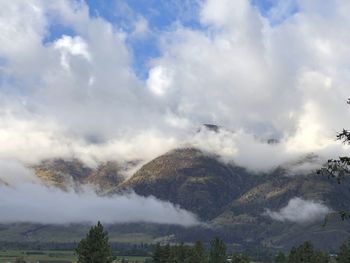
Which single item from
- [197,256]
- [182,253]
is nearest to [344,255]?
[197,256]

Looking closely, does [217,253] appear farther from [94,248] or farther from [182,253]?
[94,248]

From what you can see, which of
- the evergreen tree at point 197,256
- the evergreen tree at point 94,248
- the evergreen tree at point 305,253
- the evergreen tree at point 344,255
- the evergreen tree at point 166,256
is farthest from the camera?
the evergreen tree at point 197,256

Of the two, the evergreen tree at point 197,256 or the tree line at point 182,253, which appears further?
the evergreen tree at point 197,256

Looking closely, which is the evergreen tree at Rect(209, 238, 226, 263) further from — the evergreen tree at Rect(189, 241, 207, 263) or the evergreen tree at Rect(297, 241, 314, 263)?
the evergreen tree at Rect(297, 241, 314, 263)

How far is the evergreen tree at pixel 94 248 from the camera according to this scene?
7975 cm

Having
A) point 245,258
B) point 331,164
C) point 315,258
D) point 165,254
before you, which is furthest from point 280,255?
point 331,164

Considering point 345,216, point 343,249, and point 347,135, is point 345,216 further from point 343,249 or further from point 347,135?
point 343,249

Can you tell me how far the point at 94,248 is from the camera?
262 ft

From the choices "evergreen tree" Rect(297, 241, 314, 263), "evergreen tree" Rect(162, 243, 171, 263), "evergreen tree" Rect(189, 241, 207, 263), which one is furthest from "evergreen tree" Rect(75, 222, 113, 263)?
"evergreen tree" Rect(297, 241, 314, 263)

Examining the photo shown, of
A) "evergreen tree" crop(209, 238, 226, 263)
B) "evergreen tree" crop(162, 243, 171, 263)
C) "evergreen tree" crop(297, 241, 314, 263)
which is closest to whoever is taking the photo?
"evergreen tree" crop(162, 243, 171, 263)

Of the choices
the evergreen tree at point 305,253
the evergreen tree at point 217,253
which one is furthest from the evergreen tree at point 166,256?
the evergreen tree at point 217,253

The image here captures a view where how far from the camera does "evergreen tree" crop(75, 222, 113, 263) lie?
79.8 meters

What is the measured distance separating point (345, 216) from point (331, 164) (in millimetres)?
3460

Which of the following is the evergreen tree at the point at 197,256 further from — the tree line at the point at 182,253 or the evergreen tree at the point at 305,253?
the evergreen tree at the point at 305,253
